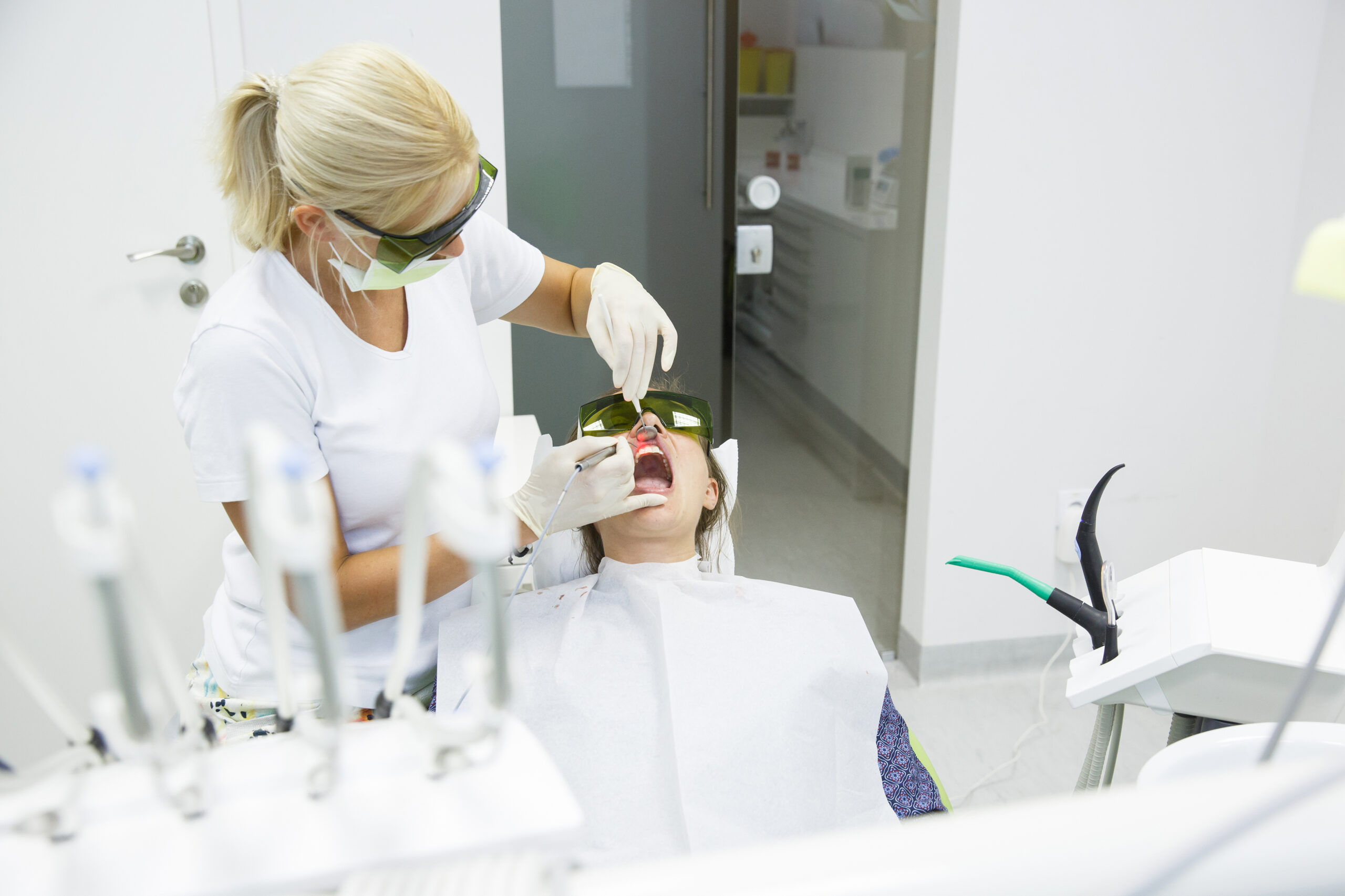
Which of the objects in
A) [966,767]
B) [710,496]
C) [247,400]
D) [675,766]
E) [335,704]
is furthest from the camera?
[966,767]

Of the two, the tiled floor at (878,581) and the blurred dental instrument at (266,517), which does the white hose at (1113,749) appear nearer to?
the blurred dental instrument at (266,517)

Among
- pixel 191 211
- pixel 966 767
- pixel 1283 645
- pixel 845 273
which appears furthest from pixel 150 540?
pixel 1283 645

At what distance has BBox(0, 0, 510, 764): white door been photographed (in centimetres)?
184

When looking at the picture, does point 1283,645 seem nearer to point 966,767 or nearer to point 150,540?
point 966,767

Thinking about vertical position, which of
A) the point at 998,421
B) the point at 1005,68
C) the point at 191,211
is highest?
the point at 1005,68

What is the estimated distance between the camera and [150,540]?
7.01 ft

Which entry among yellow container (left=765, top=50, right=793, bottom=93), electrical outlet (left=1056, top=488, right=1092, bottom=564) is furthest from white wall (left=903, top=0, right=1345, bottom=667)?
yellow container (left=765, top=50, right=793, bottom=93)

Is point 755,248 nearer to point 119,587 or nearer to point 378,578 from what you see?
point 378,578

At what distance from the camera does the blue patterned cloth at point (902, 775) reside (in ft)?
4.29

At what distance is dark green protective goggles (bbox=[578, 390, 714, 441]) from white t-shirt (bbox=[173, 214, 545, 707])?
216mm

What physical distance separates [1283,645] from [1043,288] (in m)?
1.58

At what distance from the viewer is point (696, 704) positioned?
1.32 meters

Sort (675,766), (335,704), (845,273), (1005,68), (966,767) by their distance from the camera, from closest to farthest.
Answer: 1. (335,704)
2. (675,766)
3. (1005,68)
4. (966,767)
5. (845,273)

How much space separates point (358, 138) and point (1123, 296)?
1.98m
